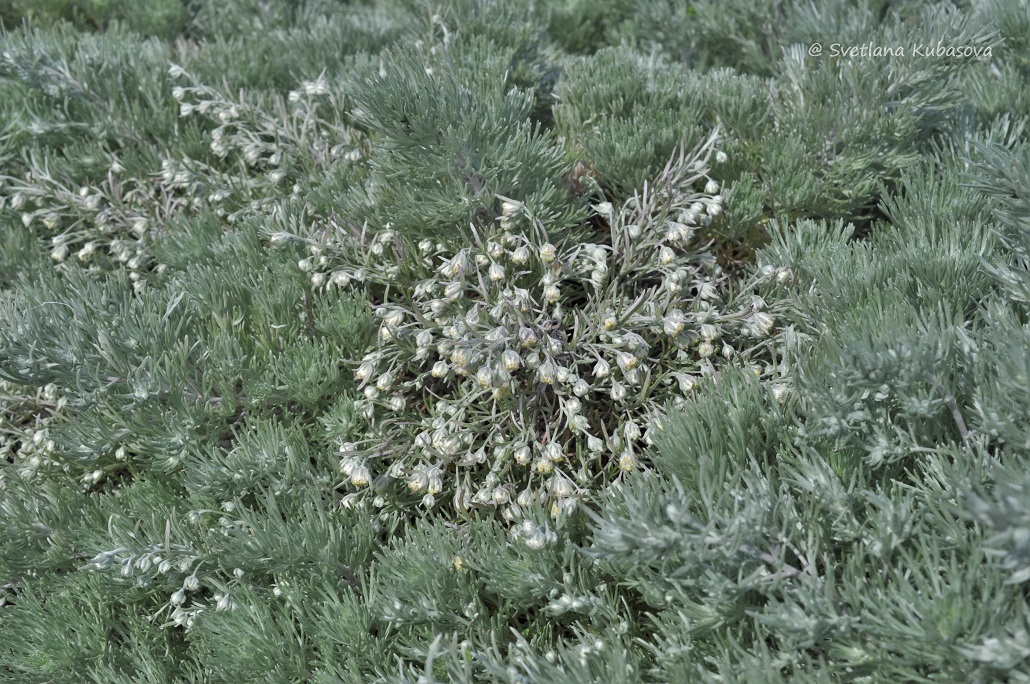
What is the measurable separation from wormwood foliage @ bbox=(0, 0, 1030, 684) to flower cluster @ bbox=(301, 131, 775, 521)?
0.02m

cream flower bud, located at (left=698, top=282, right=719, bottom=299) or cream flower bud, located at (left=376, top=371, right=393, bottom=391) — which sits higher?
cream flower bud, located at (left=698, top=282, right=719, bottom=299)

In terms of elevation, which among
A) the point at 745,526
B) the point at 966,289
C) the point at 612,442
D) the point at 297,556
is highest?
the point at 966,289

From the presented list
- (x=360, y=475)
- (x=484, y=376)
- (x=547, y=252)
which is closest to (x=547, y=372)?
(x=484, y=376)

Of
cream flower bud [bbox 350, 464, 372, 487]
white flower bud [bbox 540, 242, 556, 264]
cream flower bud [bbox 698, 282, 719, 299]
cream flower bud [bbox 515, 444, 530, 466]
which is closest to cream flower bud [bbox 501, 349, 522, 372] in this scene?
cream flower bud [bbox 515, 444, 530, 466]

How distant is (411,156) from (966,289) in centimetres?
167

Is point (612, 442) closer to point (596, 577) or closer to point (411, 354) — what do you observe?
point (596, 577)

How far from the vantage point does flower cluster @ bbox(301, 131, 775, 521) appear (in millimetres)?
2266

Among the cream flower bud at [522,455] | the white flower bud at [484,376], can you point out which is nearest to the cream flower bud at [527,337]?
the white flower bud at [484,376]

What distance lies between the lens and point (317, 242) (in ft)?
8.50

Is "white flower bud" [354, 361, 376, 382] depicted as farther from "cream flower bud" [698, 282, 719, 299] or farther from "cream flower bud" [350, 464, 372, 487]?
"cream flower bud" [698, 282, 719, 299]

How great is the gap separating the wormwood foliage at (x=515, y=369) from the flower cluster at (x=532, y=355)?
0.02m

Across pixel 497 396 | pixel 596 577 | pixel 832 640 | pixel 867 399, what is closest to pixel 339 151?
pixel 497 396

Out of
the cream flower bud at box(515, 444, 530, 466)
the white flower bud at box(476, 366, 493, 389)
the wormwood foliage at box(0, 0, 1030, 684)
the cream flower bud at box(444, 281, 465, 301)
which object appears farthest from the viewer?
the cream flower bud at box(444, 281, 465, 301)

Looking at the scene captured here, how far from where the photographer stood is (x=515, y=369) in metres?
2.27
